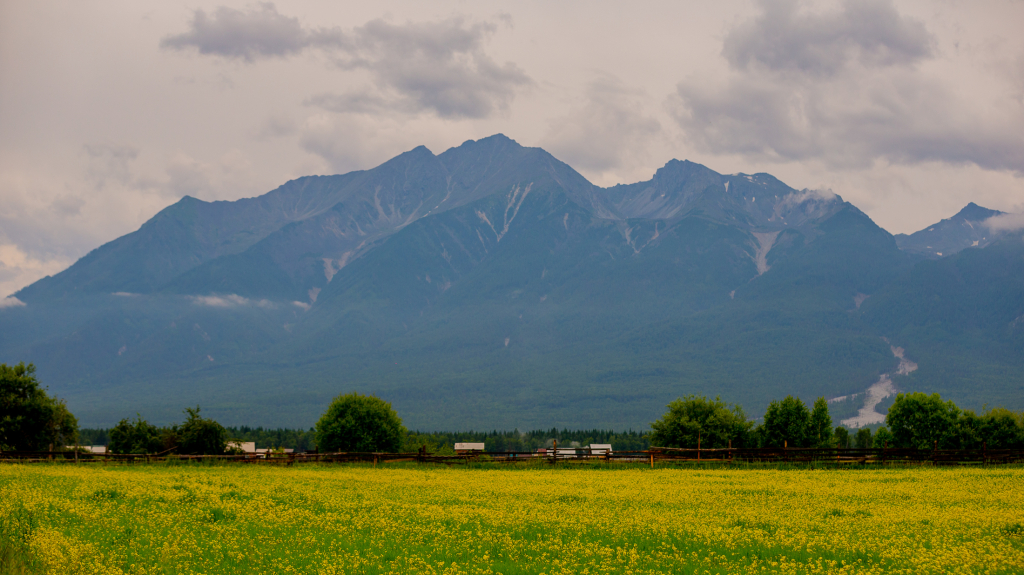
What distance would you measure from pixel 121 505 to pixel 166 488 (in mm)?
6519

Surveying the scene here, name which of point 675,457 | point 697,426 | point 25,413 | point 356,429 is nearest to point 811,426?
point 697,426

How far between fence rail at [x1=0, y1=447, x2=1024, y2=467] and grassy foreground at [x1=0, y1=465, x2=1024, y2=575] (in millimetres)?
14769

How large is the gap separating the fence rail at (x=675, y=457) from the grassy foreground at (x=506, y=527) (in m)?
14.8

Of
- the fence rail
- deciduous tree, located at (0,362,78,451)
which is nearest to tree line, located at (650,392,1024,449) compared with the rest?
the fence rail

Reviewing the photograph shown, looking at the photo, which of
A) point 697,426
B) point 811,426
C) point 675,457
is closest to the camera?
point 675,457

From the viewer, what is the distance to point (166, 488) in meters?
35.9

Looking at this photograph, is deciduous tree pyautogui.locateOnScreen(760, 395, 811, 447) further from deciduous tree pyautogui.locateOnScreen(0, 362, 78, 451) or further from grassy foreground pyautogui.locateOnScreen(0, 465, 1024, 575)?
deciduous tree pyautogui.locateOnScreen(0, 362, 78, 451)

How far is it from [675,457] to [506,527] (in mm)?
33628

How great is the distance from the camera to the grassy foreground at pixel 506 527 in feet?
67.3

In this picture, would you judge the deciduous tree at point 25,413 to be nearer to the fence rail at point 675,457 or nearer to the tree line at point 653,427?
the tree line at point 653,427

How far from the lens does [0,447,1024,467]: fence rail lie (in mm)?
54656

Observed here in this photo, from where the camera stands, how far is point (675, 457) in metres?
56.9

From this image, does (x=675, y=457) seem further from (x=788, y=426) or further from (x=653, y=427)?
(x=788, y=426)

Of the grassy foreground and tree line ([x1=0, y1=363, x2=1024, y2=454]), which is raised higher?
tree line ([x1=0, y1=363, x2=1024, y2=454])
